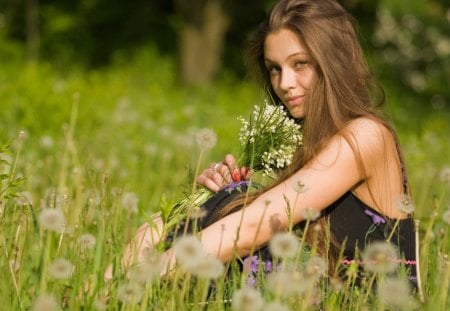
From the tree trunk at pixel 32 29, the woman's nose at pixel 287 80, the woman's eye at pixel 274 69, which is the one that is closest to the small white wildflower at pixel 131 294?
the woman's nose at pixel 287 80

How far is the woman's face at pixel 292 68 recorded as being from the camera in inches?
123

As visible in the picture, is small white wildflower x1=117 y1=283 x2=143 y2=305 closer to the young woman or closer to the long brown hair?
Result: the young woman

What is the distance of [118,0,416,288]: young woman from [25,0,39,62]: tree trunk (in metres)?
14.4

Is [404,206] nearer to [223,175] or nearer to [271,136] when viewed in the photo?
[271,136]

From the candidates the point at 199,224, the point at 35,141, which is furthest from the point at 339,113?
the point at 35,141

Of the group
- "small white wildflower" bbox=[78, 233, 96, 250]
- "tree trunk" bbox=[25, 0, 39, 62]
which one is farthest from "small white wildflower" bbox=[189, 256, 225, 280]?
"tree trunk" bbox=[25, 0, 39, 62]

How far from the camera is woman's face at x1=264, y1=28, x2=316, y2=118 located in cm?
314

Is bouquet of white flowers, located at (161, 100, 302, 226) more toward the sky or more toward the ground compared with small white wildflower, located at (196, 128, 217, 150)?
more toward the sky

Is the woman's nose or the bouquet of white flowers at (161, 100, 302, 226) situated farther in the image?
the woman's nose

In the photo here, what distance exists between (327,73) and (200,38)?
40.5 ft

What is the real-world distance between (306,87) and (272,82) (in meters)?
0.20

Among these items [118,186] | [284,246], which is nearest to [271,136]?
[284,246]

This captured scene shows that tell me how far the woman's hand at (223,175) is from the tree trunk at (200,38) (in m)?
11.9

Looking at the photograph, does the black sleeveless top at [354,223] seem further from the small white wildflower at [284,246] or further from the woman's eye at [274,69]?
the small white wildflower at [284,246]
